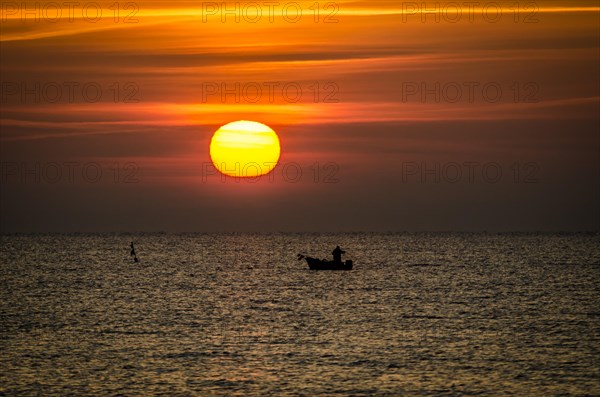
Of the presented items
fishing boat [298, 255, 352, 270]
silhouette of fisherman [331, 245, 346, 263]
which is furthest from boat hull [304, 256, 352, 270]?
silhouette of fisherman [331, 245, 346, 263]

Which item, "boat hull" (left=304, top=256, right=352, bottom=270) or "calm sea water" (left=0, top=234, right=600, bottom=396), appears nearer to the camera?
"calm sea water" (left=0, top=234, right=600, bottom=396)

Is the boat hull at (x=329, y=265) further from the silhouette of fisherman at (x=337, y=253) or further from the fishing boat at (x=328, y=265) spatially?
the silhouette of fisherman at (x=337, y=253)

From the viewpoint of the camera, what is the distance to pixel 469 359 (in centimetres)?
4769

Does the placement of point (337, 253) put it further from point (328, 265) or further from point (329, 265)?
point (328, 265)

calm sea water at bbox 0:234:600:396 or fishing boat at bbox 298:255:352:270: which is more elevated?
fishing boat at bbox 298:255:352:270

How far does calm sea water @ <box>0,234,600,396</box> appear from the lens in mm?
41750

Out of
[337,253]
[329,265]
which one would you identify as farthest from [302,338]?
[329,265]

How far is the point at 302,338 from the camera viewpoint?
55688mm

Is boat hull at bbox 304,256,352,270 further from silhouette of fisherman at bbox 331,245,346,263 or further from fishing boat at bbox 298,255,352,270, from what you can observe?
silhouette of fisherman at bbox 331,245,346,263

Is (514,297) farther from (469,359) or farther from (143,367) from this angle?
(143,367)

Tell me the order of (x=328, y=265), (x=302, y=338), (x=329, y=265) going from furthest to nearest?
(x=328, y=265) < (x=329, y=265) < (x=302, y=338)

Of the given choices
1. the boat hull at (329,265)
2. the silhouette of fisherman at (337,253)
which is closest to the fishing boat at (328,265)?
the boat hull at (329,265)

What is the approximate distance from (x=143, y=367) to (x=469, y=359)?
15082 millimetres

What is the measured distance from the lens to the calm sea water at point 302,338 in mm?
→ 41750
